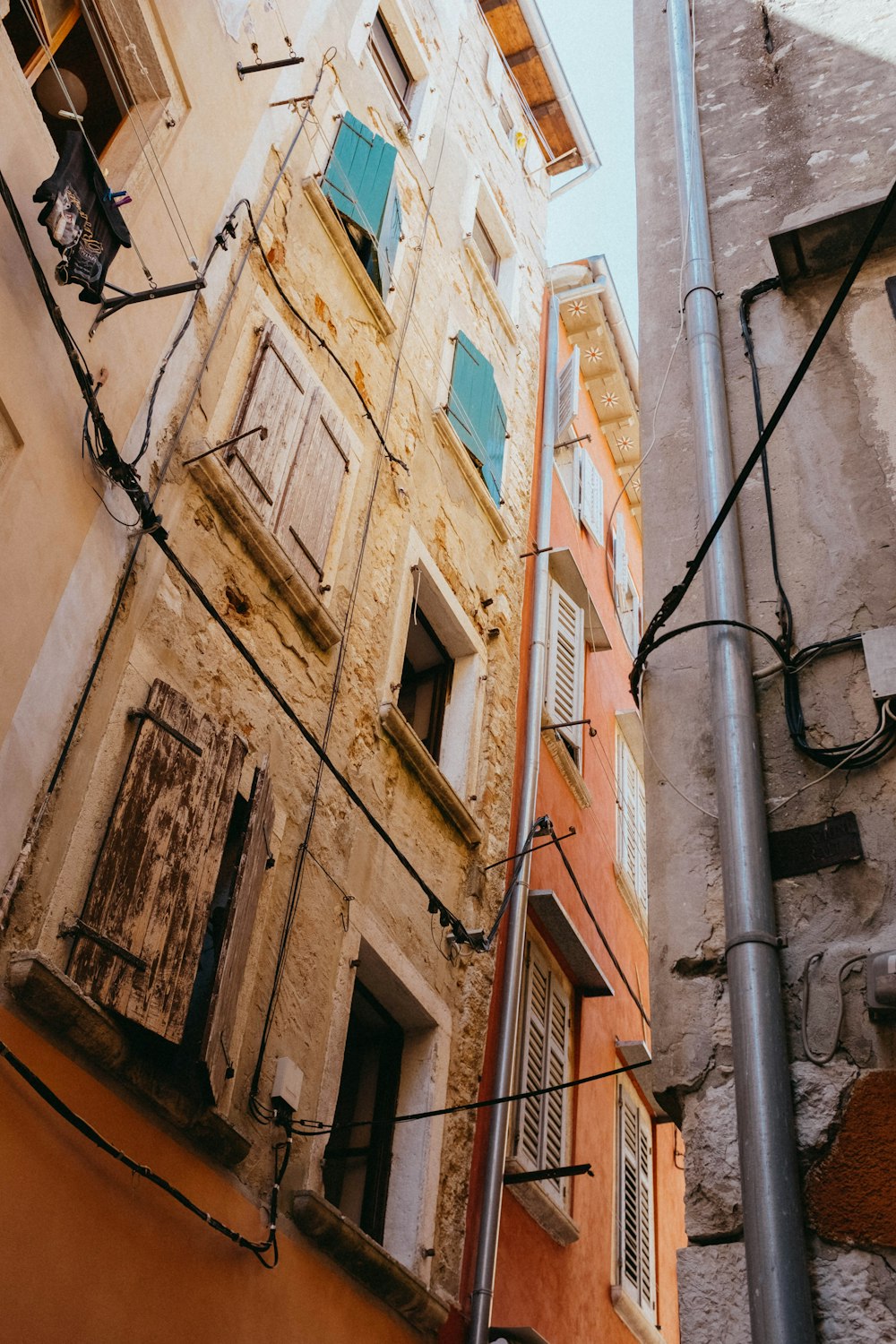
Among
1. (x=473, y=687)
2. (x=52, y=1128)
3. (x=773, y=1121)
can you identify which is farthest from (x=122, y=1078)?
(x=473, y=687)

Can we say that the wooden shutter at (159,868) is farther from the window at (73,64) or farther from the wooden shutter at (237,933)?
the window at (73,64)

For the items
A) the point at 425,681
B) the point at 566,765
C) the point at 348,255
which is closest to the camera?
the point at 348,255

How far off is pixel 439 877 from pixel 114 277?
14.5ft

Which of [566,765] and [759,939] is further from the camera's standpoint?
[566,765]

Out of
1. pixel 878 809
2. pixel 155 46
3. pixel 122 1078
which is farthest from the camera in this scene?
pixel 155 46

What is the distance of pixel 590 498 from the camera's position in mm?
15484

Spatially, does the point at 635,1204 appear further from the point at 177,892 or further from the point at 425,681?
the point at 177,892

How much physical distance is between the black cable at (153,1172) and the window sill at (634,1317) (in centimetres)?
500

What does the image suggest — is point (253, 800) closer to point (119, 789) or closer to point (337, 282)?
point (119, 789)

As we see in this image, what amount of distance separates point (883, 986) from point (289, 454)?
5631 millimetres

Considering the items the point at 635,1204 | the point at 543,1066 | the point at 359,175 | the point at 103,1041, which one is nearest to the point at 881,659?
the point at 103,1041

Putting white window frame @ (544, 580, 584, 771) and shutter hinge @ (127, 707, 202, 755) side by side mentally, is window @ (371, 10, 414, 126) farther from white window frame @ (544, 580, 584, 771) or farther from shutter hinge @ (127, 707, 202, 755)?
shutter hinge @ (127, 707, 202, 755)

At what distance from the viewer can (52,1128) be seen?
15.5 ft

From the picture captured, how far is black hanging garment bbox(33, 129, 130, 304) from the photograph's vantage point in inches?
226
